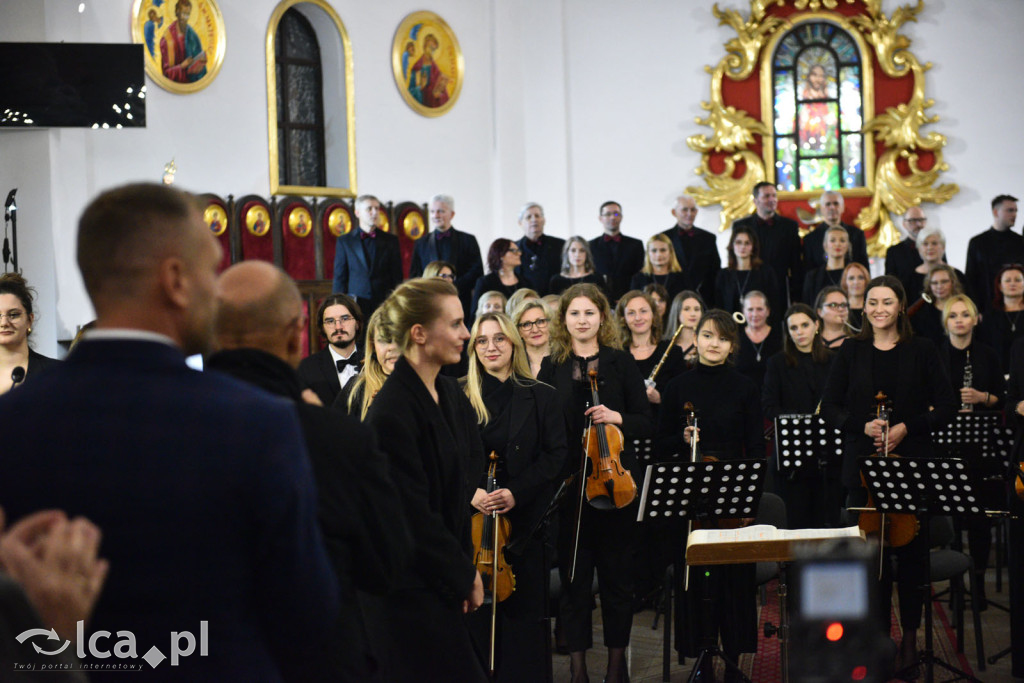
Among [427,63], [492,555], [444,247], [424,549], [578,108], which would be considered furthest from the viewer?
[578,108]

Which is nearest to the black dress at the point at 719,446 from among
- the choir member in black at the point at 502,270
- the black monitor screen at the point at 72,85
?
the choir member in black at the point at 502,270

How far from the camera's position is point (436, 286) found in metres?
3.38

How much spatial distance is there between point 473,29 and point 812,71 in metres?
4.40

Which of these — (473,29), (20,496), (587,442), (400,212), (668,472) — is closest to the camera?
(20,496)

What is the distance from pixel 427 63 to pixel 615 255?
4.07 m

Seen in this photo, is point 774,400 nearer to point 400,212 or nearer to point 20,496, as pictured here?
point 20,496

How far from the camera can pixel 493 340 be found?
17.2ft

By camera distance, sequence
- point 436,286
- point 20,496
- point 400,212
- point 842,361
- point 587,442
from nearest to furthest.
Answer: point 20,496 → point 436,286 → point 587,442 → point 842,361 → point 400,212

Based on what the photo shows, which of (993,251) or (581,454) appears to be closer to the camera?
(581,454)

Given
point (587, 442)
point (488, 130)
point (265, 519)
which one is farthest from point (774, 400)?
point (488, 130)

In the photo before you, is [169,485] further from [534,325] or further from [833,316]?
[833,316]

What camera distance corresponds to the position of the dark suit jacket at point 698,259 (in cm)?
1055

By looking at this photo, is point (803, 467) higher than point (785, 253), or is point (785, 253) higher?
point (785, 253)


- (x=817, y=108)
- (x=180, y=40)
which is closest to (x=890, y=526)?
(x=180, y=40)
